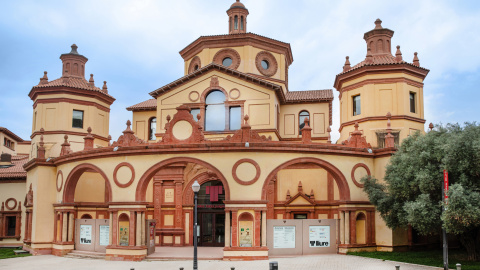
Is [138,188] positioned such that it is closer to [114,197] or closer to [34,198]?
[114,197]

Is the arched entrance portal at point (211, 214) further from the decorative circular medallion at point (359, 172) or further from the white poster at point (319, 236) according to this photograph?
the decorative circular medallion at point (359, 172)

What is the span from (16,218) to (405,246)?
29868 mm

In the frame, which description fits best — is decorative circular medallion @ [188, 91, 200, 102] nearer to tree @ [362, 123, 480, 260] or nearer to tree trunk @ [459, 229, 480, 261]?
tree @ [362, 123, 480, 260]

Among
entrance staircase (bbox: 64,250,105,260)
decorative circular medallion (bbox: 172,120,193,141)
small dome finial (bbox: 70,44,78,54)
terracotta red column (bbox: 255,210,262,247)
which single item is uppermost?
small dome finial (bbox: 70,44,78,54)

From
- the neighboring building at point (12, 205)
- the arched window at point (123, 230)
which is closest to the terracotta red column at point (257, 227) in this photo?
the arched window at point (123, 230)

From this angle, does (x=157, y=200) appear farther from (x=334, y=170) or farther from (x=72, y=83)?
(x=334, y=170)

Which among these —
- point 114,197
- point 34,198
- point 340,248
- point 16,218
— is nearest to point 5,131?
point 16,218

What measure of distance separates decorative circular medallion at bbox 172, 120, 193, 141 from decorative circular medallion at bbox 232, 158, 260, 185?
3270mm

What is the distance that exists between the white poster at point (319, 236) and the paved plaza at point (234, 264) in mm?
1063

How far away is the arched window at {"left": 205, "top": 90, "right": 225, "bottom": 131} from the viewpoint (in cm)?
3516

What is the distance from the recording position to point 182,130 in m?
26.9

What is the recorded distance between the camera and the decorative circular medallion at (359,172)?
90.5 feet

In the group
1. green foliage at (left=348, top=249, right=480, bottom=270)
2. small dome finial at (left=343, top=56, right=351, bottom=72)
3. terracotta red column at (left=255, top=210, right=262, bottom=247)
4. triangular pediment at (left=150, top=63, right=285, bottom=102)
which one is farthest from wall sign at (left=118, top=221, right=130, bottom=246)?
small dome finial at (left=343, top=56, right=351, bottom=72)

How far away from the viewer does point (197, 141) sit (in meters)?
26.5
